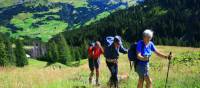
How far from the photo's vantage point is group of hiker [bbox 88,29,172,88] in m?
13.2

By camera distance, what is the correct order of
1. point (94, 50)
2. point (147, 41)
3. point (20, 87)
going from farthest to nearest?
1. point (94, 50)
2. point (20, 87)
3. point (147, 41)

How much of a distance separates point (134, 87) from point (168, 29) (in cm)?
18076

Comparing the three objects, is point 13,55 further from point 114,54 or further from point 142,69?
point 142,69

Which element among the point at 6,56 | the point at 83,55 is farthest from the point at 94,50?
the point at 83,55

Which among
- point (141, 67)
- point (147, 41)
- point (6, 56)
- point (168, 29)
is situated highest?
point (147, 41)

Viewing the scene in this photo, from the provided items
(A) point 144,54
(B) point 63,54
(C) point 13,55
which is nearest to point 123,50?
(A) point 144,54

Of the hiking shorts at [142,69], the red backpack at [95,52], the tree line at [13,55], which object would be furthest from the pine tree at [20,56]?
the hiking shorts at [142,69]

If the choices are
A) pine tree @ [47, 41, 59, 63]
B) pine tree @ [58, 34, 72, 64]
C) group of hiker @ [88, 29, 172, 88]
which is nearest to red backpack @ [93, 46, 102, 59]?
group of hiker @ [88, 29, 172, 88]

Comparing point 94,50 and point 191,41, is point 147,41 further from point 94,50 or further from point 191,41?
point 191,41

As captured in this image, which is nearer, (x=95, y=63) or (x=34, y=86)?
(x=34, y=86)

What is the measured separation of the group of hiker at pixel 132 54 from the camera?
13242 millimetres

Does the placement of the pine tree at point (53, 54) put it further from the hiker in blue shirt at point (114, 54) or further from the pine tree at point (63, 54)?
the hiker in blue shirt at point (114, 54)

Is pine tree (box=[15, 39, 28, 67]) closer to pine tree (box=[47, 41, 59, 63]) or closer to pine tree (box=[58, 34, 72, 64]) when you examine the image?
pine tree (box=[58, 34, 72, 64])

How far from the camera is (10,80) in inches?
717
